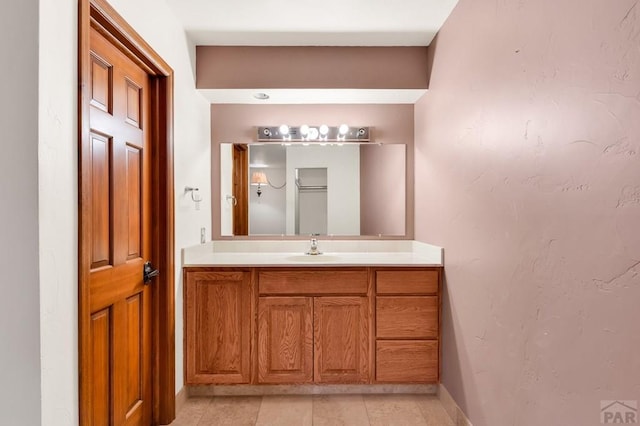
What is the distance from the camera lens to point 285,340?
247 centimetres

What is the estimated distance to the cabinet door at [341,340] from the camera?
2467 mm

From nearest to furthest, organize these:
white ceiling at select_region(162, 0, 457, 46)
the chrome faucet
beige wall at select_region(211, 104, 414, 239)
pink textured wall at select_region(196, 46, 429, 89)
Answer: white ceiling at select_region(162, 0, 457, 46), pink textured wall at select_region(196, 46, 429, 89), the chrome faucet, beige wall at select_region(211, 104, 414, 239)

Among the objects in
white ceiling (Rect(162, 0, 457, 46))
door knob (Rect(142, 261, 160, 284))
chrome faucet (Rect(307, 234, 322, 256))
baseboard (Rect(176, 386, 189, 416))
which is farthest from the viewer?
chrome faucet (Rect(307, 234, 322, 256))

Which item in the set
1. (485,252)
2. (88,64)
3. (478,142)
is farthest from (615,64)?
(88,64)

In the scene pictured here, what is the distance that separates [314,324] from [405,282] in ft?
2.23

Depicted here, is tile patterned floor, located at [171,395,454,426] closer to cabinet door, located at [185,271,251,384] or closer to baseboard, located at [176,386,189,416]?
baseboard, located at [176,386,189,416]

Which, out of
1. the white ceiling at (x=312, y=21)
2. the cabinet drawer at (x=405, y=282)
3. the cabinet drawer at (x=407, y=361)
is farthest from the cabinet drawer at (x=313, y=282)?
the white ceiling at (x=312, y=21)

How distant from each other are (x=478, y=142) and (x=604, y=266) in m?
0.94

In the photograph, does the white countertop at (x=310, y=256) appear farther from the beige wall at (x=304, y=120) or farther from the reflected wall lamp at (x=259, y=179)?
the reflected wall lamp at (x=259, y=179)

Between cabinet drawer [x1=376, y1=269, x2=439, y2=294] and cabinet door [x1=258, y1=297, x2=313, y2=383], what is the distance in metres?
0.51

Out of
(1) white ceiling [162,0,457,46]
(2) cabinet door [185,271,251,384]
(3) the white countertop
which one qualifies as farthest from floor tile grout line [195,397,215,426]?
(1) white ceiling [162,0,457,46]

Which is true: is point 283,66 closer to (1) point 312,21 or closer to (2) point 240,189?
(1) point 312,21

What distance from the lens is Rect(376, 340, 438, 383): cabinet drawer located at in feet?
8.08

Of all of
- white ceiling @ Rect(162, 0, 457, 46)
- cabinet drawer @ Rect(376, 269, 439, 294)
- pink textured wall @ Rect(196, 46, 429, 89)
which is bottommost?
cabinet drawer @ Rect(376, 269, 439, 294)
